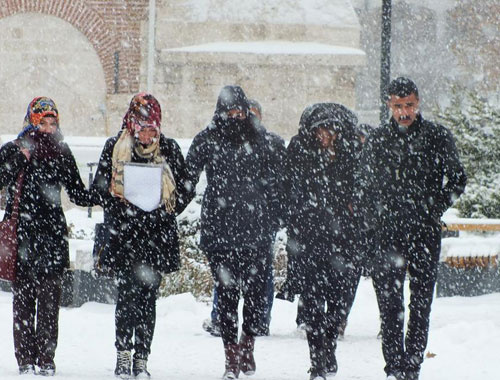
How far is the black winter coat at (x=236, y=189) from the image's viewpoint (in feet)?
20.6

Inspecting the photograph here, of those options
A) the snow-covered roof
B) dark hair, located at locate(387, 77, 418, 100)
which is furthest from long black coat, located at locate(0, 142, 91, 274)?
the snow-covered roof

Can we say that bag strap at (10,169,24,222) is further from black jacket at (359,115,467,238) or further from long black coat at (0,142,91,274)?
black jacket at (359,115,467,238)

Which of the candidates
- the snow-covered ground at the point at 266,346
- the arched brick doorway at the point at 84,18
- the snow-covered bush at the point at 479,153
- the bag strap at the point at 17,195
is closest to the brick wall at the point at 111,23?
the arched brick doorway at the point at 84,18

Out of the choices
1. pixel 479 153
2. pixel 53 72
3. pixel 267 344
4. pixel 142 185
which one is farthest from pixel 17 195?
pixel 53 72

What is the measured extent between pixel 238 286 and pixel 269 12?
13.4 m

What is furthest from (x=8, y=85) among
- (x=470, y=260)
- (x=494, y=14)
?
(x=494, y=14)

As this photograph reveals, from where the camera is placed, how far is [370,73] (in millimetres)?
48656

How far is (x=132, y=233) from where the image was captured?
6070mm

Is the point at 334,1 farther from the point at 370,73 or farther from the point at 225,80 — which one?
the point at 370,73

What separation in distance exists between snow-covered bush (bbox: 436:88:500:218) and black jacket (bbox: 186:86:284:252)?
6.57m

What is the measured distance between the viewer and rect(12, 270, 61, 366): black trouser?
6078mm

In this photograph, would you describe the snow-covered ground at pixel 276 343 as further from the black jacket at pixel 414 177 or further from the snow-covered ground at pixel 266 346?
the black jacket at pixel 414 177

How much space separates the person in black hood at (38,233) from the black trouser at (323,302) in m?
1.50

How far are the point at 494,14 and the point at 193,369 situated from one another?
1310 inches
